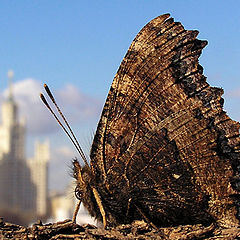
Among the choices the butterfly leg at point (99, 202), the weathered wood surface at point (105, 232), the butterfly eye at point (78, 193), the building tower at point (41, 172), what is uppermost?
the building tower at point (41, 172)

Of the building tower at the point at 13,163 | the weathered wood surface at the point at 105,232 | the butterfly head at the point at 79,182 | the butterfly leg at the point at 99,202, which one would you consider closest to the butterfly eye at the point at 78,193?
the butterfly head at the point at 79,182

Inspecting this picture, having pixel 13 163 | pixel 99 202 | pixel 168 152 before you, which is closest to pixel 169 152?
pixel 168 152

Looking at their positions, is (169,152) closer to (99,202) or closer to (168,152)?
(168,152)

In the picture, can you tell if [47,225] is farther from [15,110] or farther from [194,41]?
[15,110]

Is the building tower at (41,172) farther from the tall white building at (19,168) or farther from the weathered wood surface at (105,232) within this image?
the weathered wood surface at (105,232)

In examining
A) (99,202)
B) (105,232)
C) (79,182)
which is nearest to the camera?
(105,232)

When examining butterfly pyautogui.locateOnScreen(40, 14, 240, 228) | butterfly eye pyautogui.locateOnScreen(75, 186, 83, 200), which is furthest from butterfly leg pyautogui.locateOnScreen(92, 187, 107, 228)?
butterfly eye pyautogui.locateOnScreen(75, 186, 83, 200)

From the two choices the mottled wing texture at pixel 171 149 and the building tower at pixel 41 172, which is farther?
the building tower at pixel 41 172

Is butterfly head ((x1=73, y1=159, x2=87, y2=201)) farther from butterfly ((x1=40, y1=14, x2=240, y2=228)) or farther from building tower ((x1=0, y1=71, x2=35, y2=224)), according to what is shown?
building tower ((x1=0, y1=71, x2=35, y2=224))
